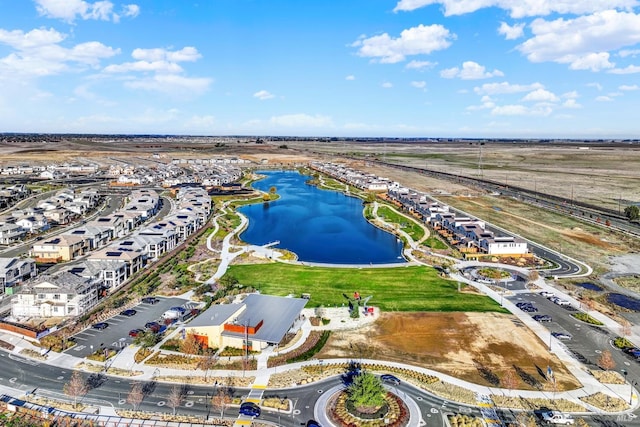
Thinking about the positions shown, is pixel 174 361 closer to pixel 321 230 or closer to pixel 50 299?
pixel 50 299

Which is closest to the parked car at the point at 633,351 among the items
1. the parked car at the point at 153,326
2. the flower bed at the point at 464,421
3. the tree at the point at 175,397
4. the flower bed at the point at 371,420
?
the flower bed at the point at 464,421

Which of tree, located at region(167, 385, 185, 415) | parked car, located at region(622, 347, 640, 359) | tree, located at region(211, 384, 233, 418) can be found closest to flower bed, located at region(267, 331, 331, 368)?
tree, located at region(211, 384, 233, 418)

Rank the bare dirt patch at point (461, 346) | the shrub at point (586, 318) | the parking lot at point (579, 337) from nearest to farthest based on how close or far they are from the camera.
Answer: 1. the bare dirt patch at point (461, 346)
2. the parking lot at point (579, 337)
3. the shrub at point (586, 318)

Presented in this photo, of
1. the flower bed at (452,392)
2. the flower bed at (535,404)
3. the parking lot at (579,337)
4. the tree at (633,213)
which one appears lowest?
the flower bed at (535,404)

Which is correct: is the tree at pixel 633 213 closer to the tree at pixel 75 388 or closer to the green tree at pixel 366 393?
the green tree at pixel 366 393

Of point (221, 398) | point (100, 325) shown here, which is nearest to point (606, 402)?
point (221, 398)

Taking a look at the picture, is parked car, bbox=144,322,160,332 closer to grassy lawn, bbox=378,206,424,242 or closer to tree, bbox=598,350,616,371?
tree, bbox=598,350,616,371
